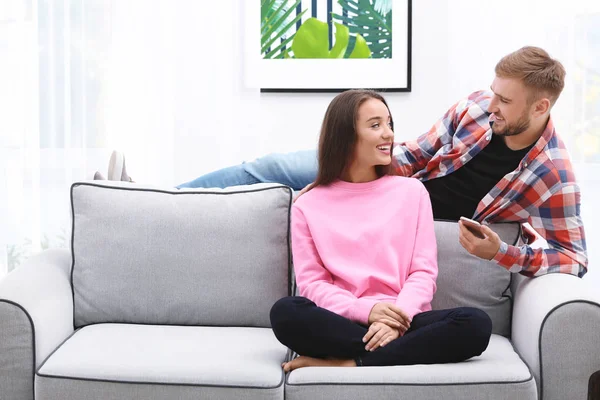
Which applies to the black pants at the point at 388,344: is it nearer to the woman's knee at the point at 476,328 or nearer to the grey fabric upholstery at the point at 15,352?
the woman's knee at the point at 476,328

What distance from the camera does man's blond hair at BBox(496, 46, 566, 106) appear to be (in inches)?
84.6

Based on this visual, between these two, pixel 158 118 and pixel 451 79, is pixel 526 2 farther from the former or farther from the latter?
pixel 158 118

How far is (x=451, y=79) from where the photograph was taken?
3533 mm

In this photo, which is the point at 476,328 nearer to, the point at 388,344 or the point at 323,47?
the point at 388,344

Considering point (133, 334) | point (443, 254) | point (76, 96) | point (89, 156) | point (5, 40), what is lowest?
point (133, 334)

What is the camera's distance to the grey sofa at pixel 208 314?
1756mm

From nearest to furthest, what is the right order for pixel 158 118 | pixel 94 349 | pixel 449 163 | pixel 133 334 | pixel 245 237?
pixel 94 349 < pixel 133 334 < pixel 245 237 < pixel 449 163 < pixel 158 118

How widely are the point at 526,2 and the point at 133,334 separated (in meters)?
2.37

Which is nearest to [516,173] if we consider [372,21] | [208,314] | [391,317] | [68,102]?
[391,317]

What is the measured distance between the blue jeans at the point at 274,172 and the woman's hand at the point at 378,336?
1.13 metres

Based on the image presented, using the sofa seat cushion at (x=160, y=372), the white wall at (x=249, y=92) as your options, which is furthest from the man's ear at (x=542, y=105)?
the white wall at (x=249, y=92)

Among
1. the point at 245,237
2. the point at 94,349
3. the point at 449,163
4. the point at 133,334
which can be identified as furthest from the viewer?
the point at 449,163

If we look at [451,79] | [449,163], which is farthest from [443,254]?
[451,79]

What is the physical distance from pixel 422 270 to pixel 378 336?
1.00ft
